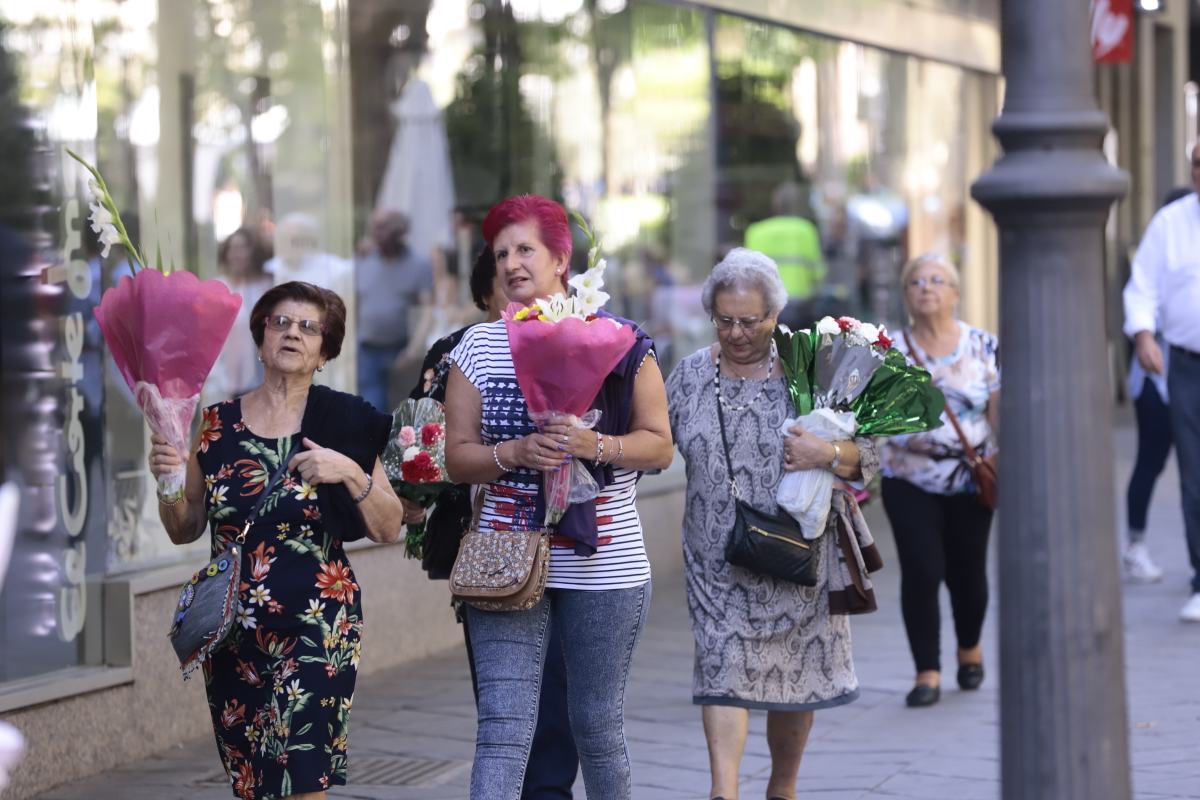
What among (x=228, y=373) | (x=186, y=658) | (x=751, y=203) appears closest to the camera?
(x=186, y=658)

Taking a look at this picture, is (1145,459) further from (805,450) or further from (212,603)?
(212,603)

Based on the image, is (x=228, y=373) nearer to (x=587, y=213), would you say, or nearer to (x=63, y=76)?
(x=63, y=76)

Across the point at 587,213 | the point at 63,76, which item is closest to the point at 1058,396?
the point at 63,76

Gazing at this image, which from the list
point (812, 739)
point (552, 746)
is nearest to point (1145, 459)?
point (812, 739)

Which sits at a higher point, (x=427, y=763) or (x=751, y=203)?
(x=751, y=203)

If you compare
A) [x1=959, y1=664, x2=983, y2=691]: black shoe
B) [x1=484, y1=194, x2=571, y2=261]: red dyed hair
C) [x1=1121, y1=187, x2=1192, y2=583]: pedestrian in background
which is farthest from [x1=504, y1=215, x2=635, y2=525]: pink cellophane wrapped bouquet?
[x1=1121, y1=187, x2=1192, y2=583]: pedestrian in background

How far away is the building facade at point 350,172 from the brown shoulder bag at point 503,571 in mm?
2336

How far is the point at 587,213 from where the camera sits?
11.4m

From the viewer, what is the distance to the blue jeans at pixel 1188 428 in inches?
364

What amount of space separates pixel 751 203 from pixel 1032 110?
33.0ft

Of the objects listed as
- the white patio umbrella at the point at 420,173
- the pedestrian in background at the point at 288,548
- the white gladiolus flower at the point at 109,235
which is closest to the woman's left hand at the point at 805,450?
the pedestrian in background at the point at 288,548

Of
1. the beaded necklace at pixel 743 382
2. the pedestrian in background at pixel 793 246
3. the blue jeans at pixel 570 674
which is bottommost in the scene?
the blue jeans at pixel 570 674

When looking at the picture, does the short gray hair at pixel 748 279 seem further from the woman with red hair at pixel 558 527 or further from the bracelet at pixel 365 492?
the bracelet at pixel 365 492

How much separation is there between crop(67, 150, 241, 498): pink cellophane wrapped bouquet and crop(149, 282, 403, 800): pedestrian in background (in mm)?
94
